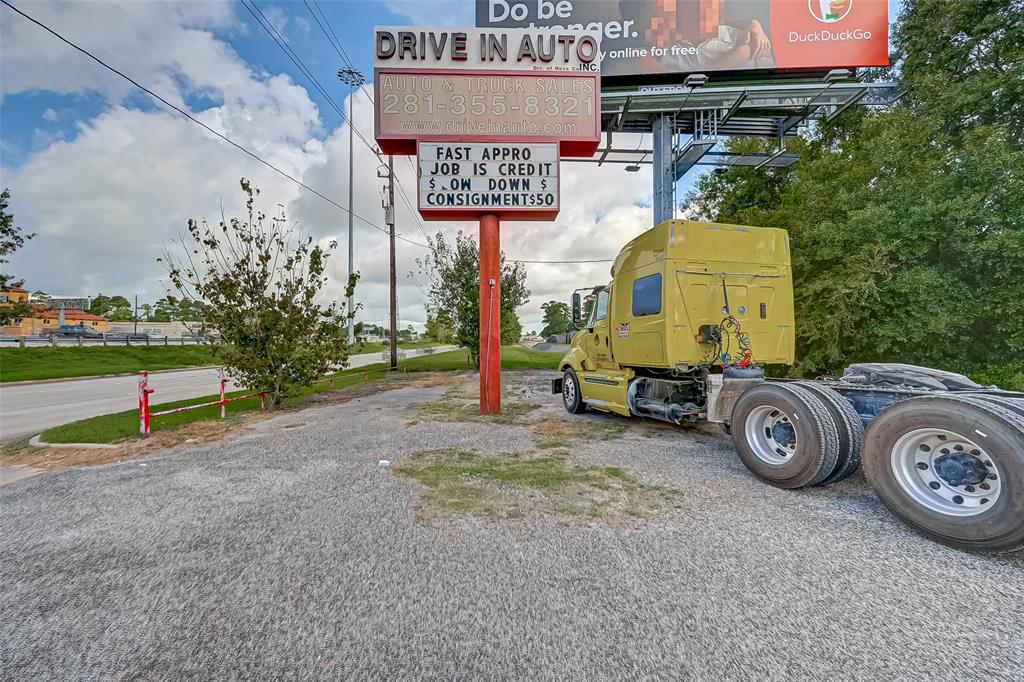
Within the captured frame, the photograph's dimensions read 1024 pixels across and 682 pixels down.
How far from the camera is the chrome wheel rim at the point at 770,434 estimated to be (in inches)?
170

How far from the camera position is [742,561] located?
9.22ft

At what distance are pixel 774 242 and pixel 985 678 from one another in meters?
5.74

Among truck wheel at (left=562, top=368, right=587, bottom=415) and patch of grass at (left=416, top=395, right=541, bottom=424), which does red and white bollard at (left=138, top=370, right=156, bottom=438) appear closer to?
patch of grass at (left=416, top=395, right=541, bottom=424)

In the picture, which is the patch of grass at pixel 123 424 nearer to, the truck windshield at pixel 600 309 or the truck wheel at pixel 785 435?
the truck windshield at pixel 600 309

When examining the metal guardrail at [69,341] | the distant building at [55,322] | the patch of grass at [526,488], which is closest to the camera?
the patch of grass at [526,488]

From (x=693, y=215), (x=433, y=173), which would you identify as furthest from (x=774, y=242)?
(x=693, y=215)

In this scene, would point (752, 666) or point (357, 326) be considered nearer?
point (752, 666)

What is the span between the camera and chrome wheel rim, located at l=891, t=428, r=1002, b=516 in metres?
2.92

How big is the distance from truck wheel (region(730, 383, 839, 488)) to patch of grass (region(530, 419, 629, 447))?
7.23 ft

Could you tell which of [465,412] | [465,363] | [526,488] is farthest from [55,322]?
[526,488]

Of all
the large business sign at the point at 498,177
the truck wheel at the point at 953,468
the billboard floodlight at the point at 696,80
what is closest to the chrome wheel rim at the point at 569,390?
the large business sign at the point at 498,177

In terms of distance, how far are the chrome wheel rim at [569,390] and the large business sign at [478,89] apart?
201 inches

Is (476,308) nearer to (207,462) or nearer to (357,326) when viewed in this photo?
(207,462)

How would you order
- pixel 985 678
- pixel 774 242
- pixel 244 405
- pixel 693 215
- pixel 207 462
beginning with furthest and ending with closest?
pixel 693 215, pixel 244 405, pixel 774 242, pixel 207 462, pixel 985 678
